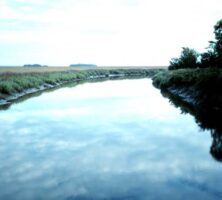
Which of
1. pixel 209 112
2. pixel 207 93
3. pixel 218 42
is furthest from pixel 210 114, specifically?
pixel 218 42

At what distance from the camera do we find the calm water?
337 inches

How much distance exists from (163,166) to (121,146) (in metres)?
2.74

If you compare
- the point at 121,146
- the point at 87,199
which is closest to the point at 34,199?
the point at 87,199

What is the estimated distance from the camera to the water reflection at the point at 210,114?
1295 centimetres

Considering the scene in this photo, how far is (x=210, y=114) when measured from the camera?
1970 centimetres

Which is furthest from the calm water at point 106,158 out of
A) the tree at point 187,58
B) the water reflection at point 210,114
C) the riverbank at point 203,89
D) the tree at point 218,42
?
the tree at point 187,58

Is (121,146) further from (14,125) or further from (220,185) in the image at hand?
(14,125)

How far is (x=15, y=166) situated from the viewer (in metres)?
10.5

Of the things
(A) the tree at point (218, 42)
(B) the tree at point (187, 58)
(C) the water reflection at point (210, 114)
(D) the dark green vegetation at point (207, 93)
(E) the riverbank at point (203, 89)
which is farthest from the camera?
(B) the tree at point (187, 58)

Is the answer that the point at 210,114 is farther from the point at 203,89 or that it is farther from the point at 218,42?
the point at 218,42

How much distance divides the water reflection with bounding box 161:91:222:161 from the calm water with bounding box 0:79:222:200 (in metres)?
0.33

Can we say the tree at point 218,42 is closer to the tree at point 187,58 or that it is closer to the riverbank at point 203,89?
the riverbank at point 203,89

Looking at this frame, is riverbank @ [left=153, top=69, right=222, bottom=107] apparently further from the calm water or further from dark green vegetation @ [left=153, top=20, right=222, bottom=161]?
the calm water

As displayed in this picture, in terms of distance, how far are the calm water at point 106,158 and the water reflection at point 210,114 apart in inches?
13.1
